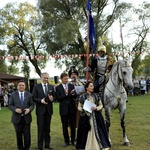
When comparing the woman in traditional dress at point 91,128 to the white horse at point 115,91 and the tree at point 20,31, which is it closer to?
the white horse at point 115,91

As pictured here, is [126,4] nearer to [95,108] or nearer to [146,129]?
[146,129]

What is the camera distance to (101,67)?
281 inches

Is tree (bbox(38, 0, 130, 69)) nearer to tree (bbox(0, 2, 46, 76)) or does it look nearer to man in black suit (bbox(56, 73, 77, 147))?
tree (bbox(0, 2, 46, 76))

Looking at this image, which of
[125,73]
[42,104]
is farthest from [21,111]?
[125,73]

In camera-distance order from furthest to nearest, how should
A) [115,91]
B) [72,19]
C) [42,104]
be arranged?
[72,19]
[115,91]
[42,104]

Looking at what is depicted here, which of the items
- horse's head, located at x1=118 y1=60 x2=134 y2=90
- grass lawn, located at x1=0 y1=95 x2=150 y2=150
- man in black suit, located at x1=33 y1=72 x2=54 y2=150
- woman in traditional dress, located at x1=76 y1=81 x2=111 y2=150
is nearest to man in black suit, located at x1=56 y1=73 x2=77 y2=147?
man in black suit, located at x1=33 y1=72 x2=54 y2=150

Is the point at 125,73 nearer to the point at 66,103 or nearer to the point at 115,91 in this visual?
the point at 115,91

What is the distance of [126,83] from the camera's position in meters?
6.25

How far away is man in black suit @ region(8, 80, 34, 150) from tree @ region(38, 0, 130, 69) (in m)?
21.9

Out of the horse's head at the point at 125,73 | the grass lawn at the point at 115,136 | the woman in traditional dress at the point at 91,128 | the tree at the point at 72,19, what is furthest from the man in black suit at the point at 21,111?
the tree at the point at 72,19

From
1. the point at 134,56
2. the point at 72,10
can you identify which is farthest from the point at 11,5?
the point at 134,56

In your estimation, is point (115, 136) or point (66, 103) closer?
point (66, 103)

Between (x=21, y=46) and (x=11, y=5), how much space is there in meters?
5.78

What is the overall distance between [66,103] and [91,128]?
1.28 meters
